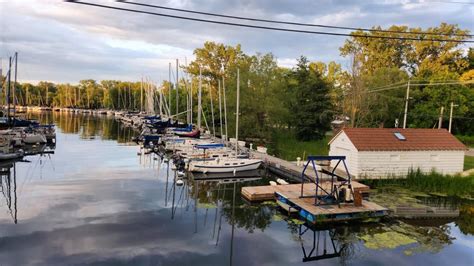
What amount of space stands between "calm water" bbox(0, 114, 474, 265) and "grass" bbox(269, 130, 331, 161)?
1303cm

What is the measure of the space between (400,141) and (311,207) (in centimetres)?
1135

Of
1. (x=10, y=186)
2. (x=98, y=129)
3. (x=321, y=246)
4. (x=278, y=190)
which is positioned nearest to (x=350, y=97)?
(x=278, y=190)

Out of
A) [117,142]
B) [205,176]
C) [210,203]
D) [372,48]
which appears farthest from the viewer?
[372,48]

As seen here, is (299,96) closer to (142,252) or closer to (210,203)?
(210,203)

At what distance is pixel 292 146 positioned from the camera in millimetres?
41406

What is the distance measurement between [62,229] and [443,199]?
21.2 meters

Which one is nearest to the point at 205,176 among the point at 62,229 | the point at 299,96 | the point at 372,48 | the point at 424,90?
the point at 62,229

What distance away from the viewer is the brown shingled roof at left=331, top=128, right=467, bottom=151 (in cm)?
2472

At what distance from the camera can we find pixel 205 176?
Answer: 2744 cm

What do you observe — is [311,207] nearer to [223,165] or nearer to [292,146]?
[223,165]

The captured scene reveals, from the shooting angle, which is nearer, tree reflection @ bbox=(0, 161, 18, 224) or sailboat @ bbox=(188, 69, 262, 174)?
tree reflection @ bbox=(0, 161, 18, 224)

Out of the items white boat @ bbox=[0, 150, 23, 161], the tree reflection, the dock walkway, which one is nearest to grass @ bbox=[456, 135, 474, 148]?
the dock walkway

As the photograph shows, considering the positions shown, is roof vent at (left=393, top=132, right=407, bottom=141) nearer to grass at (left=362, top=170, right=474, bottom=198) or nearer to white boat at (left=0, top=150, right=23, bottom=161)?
grass at (left=362, top=170, right=474, bottom=198)

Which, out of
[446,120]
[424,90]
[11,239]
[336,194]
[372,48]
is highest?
[372,48]
